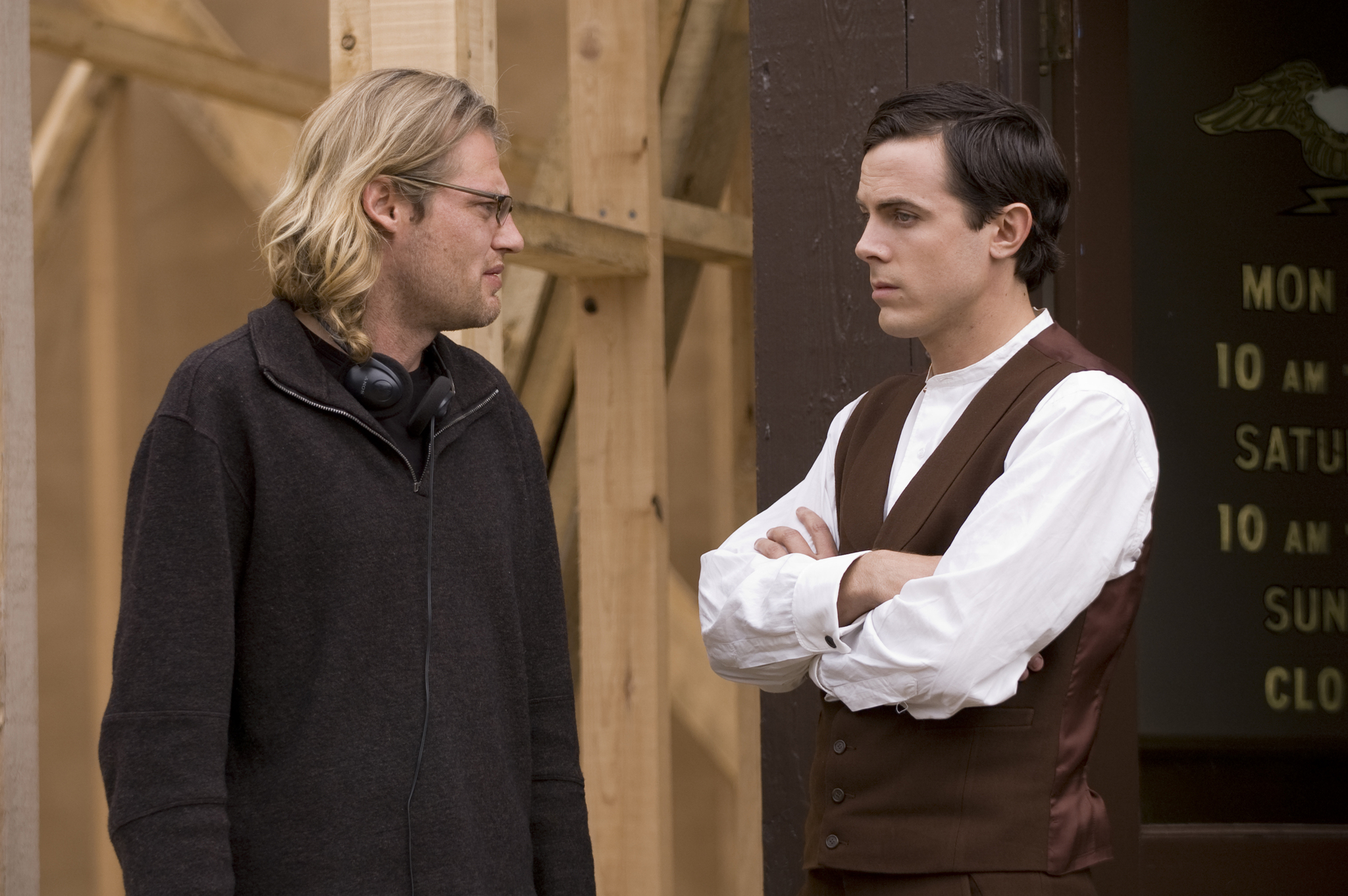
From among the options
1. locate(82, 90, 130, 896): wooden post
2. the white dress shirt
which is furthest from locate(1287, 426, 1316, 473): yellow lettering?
locate(82, 90, 130, 896): wooden post

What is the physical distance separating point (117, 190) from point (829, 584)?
12.3 feet

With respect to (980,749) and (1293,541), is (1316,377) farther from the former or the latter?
(980,749)

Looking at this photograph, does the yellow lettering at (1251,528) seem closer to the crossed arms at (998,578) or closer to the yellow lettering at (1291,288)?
the yellow lettering at (1291,288)

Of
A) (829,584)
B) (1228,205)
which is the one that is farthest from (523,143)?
(829,584)

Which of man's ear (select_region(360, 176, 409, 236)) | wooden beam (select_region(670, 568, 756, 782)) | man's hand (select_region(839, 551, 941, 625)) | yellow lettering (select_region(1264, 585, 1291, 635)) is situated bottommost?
wooden beam (select_region(670, 568, 756, 782))

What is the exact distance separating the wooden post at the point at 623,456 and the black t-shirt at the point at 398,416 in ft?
4.55

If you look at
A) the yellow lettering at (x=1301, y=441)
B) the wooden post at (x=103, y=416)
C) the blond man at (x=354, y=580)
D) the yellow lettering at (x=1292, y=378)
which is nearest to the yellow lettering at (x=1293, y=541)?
the yellow lettering at (x=1301, y=441)

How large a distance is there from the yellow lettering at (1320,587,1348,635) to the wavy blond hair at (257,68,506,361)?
219 centimetres

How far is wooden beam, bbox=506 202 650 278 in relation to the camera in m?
2.86

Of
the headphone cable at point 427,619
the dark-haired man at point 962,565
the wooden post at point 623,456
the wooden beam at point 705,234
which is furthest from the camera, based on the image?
the wooden beam at point 705,234

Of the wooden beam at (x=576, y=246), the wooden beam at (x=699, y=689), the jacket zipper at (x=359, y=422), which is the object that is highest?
the wooden beam at (x=576, y=246)

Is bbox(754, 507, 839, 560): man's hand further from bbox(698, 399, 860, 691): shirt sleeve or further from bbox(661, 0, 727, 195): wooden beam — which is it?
bbox(661, 0, 727, 195): wooden beam

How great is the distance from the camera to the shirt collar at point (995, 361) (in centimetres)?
200

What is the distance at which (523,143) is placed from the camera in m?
4.99
